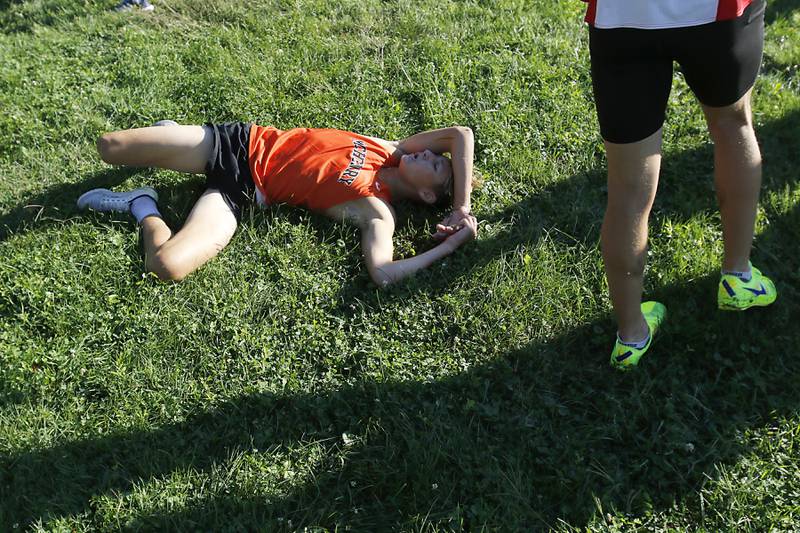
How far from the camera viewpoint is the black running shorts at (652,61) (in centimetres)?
227

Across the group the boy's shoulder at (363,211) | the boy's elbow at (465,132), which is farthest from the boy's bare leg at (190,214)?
the boy's elbow at (465,132)

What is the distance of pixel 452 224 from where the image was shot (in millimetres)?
3889

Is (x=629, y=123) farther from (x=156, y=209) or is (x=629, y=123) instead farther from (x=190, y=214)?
(x=156, y=209)

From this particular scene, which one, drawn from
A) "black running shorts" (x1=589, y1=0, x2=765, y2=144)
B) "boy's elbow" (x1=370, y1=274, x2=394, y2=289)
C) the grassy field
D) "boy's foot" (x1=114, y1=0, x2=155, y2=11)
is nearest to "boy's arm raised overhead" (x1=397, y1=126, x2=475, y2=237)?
the grassy field

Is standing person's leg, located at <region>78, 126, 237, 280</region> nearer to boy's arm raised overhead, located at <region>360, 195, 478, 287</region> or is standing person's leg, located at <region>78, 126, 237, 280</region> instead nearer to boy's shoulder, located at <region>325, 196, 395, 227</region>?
boy's shoulder, located at <region>325, 196, 395, 227</region>

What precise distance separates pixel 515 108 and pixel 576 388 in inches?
90.9

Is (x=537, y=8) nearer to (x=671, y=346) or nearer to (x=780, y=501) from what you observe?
(x=671, y=346)

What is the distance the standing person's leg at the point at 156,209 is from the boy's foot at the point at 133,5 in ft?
7.90

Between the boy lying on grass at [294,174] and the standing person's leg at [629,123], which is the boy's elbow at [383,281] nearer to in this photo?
the boy lying on grass at [294,174]

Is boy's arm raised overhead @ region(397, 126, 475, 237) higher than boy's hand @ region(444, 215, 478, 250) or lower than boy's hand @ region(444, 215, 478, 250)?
higher

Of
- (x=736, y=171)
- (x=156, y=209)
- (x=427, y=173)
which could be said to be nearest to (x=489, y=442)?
(x=736, y=171)

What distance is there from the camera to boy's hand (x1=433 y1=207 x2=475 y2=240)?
382 centimetres

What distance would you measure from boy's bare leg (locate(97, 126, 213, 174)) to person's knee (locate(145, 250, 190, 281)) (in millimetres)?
757

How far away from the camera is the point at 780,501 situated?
2625 mm
